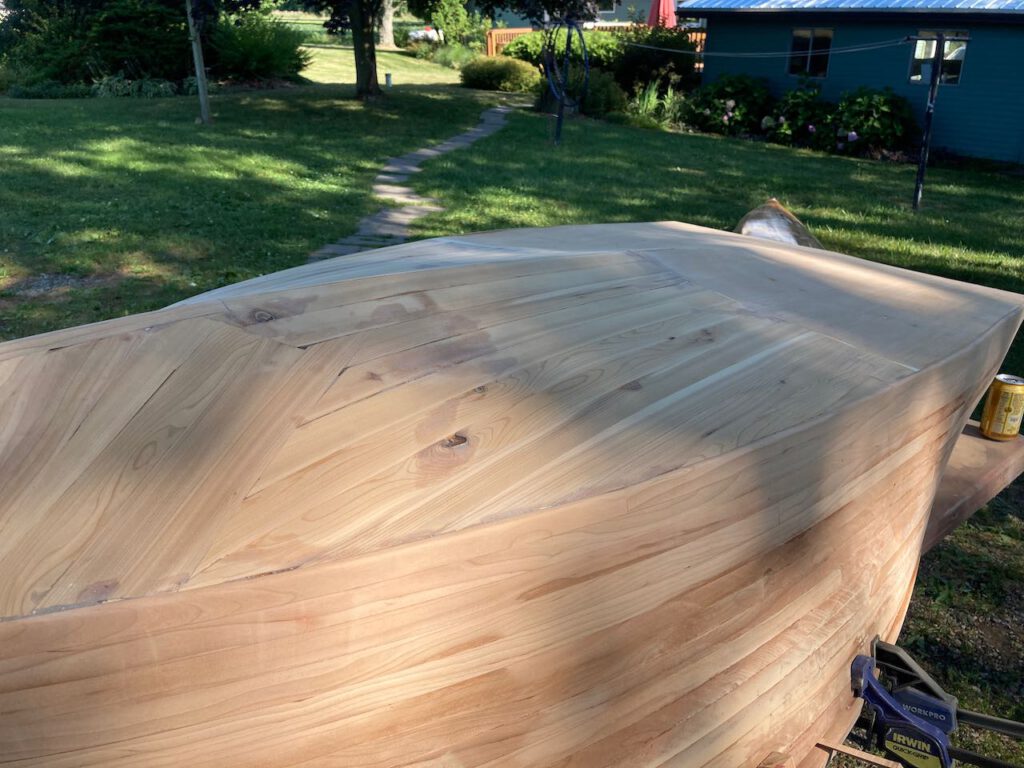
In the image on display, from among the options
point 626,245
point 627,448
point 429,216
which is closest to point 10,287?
point 429,216

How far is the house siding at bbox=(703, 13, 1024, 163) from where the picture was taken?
13.7m

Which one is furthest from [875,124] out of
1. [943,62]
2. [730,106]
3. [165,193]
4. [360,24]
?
[165,193]

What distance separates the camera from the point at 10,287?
19.2ft

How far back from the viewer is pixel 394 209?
841 centimetres

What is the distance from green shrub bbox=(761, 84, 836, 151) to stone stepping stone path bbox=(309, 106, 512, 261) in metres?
5.74

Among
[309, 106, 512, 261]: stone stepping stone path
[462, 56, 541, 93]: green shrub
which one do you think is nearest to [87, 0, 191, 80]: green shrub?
[462, 56, 541, 93]: green shrub

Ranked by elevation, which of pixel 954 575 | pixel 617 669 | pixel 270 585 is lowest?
pixel 954 575

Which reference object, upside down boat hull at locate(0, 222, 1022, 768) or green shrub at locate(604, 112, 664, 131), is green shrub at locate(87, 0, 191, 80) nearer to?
green shrub at locate(604, 112, 664, 131)

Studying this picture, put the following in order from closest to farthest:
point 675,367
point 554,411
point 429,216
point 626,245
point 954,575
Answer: point 554,411 < point 675,367 < point 626,245 < point 954,575 < point 429,216

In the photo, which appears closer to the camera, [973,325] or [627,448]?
[627,448]

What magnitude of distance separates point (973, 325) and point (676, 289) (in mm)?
948

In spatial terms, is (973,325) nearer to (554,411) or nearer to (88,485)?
(554,411)

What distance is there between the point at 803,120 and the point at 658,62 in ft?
16.0

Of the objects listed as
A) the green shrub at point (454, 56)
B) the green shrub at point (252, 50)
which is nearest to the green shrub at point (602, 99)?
the green shrub at point (252, 50)
